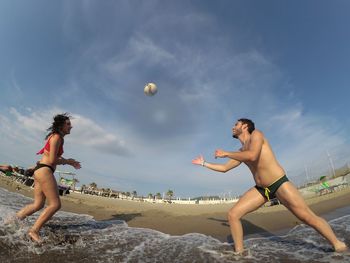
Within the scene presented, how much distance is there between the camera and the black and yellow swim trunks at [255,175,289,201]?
4652 millimetres

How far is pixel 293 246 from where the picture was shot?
5168mm

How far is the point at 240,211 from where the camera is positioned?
187 inches

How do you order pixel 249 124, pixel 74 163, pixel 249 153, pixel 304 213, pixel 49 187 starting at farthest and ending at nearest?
pixel 74 163, pixel 249 124, pixel 49 187, pixel 249 153, pixel 304 213

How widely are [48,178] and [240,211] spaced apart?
3.36 m

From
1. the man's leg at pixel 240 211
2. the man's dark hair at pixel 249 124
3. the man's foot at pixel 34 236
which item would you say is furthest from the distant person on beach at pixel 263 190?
the man's foot at pixel 34 236

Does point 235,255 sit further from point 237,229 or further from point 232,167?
point 232,167

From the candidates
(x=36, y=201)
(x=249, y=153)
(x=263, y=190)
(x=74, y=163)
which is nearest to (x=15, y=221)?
(x=36, y=201)

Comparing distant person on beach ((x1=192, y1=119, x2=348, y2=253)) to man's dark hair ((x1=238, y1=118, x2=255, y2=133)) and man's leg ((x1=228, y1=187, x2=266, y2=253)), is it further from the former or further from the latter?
man's dark hair ((x1=238, y1=118, x2=255, y2=133))

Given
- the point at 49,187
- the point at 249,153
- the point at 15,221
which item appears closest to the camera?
the point at 249,153

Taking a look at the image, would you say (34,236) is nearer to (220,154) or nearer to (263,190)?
(220,154)

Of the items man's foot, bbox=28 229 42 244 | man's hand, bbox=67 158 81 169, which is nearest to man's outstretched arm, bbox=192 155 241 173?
man's hand, bbox=67 158 81 169

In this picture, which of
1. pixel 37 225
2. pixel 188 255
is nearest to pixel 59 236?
pixel 37 225

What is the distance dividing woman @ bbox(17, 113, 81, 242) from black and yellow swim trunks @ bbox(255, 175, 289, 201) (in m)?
3.52

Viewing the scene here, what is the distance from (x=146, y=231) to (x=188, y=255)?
242 centimetres
